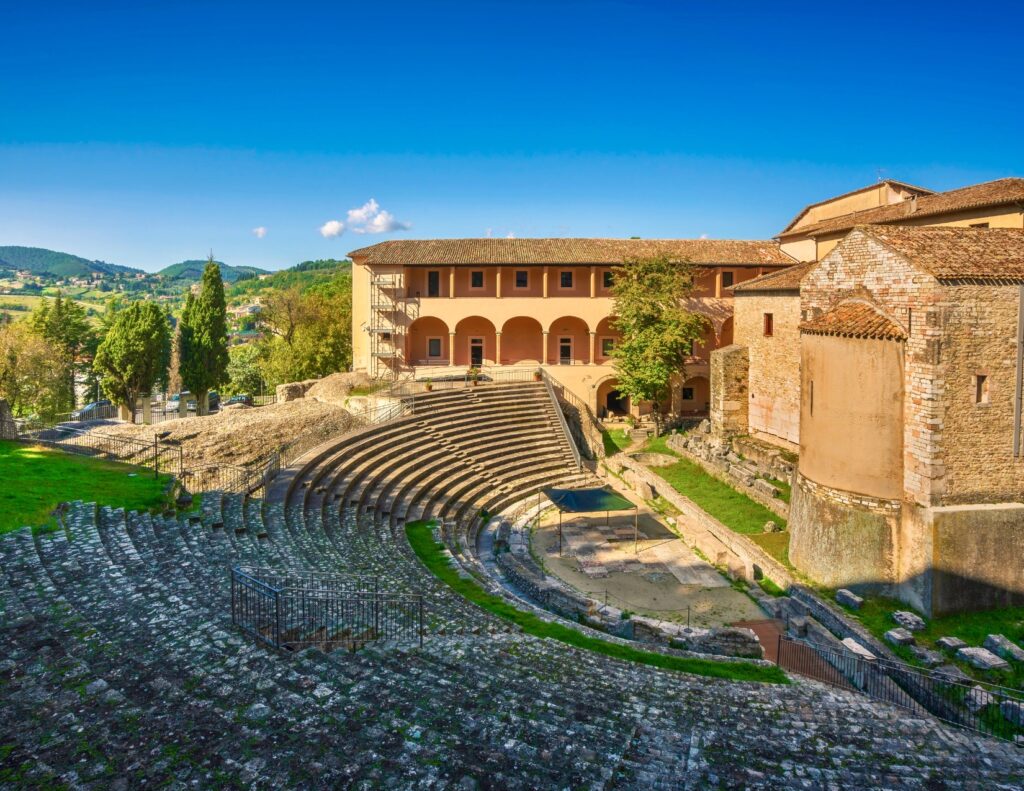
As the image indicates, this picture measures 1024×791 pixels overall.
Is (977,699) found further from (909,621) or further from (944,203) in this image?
(944,203)

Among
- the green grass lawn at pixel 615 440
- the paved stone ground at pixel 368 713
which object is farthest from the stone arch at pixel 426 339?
the paved stone ground at pixel 368 713

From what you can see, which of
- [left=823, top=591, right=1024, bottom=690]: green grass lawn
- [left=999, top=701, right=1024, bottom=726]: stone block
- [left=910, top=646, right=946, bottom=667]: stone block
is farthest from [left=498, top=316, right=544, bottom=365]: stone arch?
[left=999, top=701, right=1024, bottom=726]: stone block

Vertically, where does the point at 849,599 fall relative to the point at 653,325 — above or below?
below

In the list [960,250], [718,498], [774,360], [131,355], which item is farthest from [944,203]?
[131,355]

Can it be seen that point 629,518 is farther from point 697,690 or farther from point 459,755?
point 459,755

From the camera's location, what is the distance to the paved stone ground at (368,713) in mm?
7000

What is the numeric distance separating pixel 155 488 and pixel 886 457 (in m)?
19.1

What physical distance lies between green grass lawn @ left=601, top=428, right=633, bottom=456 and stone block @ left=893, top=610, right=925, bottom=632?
57.7ft

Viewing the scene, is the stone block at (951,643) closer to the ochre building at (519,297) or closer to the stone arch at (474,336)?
the ochre building at (519,297)

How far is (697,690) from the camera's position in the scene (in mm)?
10797

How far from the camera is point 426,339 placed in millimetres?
41438

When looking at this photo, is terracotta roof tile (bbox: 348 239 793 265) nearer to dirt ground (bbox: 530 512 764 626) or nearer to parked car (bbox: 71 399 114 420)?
parked car (bbox: 71 399 114 420)

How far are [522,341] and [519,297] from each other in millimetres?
3028

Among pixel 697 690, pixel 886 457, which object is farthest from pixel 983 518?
pixel 697 690
